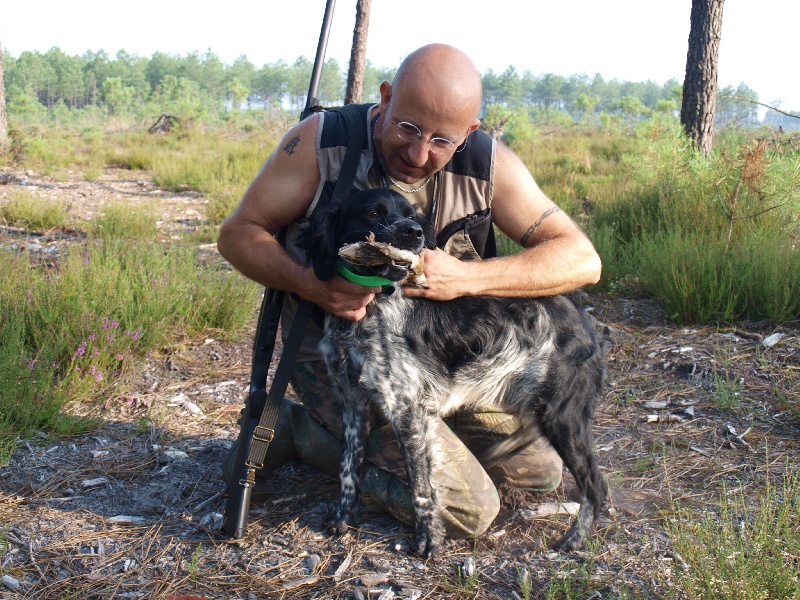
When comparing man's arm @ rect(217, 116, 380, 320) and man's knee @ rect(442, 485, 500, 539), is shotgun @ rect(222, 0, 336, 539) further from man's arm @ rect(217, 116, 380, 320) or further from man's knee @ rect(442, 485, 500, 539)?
man's knee @ rect(442, 485, 500, 539)

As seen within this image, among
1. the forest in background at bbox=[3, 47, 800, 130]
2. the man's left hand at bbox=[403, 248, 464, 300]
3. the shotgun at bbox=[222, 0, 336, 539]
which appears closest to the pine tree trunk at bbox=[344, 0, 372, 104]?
the shotgun at bbox=[222, 0, 336, 539]

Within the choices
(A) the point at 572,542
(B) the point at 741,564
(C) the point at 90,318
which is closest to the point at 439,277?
(A) the point at 572,542

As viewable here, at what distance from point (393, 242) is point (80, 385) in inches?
85.9

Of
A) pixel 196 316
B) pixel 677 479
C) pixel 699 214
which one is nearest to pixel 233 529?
pixel 677 479

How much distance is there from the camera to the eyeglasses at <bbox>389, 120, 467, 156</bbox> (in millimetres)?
2553

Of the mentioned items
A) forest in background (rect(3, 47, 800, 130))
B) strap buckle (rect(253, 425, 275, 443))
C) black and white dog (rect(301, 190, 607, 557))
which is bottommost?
strap buckle (rect(253, 425, 275, 443))

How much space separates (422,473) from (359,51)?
10.9 metres

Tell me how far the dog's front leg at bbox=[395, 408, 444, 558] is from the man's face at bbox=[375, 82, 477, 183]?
3.02 ft

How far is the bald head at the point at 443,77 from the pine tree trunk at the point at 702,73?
19.4ft

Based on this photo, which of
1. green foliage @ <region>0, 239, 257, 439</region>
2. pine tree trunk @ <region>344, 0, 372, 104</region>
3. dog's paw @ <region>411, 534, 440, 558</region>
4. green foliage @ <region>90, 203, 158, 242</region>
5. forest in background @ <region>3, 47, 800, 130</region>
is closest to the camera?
dog's paw @ <region>411, 534, 440, 558</region>

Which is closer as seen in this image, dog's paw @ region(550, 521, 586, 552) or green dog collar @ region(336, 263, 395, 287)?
green dog collar @ region(336, 263, 395, 287)

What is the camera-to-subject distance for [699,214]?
5855mm

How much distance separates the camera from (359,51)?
1230cm

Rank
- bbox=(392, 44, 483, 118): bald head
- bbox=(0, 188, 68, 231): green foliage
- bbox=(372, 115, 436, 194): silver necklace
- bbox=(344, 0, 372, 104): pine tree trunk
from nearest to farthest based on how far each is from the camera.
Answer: bbox=(392, 44, 483, 118): bald head
bbox=(372, 115, 436, 194): silver necklace
bbox=(0, 188, 68, 231): green foliage
bbox=(344, 0, 372, 104): pine tree trunk
